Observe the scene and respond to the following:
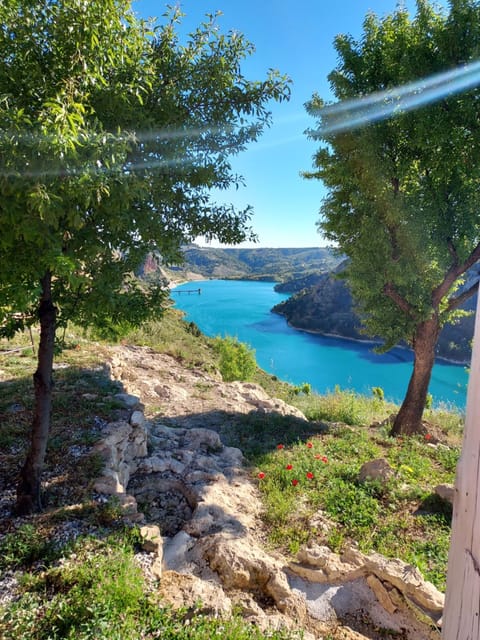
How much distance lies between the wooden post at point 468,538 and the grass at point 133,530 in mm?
1981

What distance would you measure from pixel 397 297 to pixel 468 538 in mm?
7372

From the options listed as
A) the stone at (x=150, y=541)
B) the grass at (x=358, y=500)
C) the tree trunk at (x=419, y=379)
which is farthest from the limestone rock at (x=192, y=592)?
the tree trunk at (x=419, y=379)

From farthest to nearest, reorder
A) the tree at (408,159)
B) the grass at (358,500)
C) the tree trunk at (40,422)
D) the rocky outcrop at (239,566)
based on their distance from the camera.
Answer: the tree at (408,159), the grass at (358,500), the tree trunk at (40,422), the rocky outcrop at (239,566)

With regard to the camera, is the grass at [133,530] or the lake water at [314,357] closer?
the grass at [133,530]

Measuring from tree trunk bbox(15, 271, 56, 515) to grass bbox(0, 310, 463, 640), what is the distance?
0.22m

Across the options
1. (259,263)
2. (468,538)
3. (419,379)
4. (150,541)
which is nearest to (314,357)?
(419,379)

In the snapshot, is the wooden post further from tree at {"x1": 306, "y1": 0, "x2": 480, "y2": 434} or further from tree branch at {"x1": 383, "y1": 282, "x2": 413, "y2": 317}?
tree branch at {"x1": 383, "y1": 282, "x2": 413, "y2": 317}

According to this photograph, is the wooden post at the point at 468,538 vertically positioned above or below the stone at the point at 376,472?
above

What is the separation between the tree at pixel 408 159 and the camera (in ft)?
19.2

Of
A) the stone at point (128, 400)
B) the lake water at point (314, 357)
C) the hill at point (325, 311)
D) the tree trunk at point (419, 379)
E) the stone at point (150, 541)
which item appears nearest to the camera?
the stone at point (150, 541)

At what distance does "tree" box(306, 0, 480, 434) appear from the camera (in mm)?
5840

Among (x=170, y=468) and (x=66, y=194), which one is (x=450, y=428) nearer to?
(x=170, y=468)

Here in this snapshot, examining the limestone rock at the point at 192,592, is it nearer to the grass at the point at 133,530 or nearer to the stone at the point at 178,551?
the grass at the point at 133,530

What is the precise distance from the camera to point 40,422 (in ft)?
11.0
